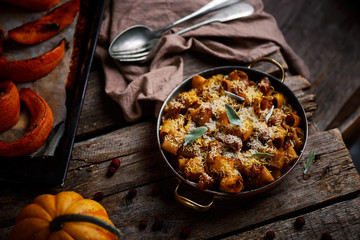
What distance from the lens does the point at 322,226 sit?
4.80ft

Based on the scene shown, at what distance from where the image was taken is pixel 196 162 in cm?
138

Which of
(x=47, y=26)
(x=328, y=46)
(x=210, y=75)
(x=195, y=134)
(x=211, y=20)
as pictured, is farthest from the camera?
(x=328, y=46)

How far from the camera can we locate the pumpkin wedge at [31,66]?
1626mm

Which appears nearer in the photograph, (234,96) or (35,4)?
(234,96)

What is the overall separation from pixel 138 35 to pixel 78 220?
1.09 m

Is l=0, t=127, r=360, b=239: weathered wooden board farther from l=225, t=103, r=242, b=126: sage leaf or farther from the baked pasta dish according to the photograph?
l=225, t=103, r=242, b=126: sage leaf

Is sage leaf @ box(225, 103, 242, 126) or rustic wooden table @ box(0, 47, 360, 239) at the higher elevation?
sage leaf @ box(225, 103, 242, 126)

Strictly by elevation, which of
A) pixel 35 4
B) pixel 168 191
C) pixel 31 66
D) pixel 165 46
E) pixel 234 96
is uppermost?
pixel 234 96

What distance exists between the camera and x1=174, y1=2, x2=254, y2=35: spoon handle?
1.90 meters

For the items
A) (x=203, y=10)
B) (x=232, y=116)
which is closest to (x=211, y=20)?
(x=203, y=10)

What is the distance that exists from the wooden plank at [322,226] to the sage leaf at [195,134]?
44 cm

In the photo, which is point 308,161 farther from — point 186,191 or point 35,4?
point 35,4

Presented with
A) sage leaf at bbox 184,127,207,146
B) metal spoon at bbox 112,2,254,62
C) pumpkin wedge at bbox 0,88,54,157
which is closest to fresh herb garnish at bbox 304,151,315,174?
sage leaf at bbox 184,127,207,146

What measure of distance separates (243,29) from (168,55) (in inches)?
16.7
